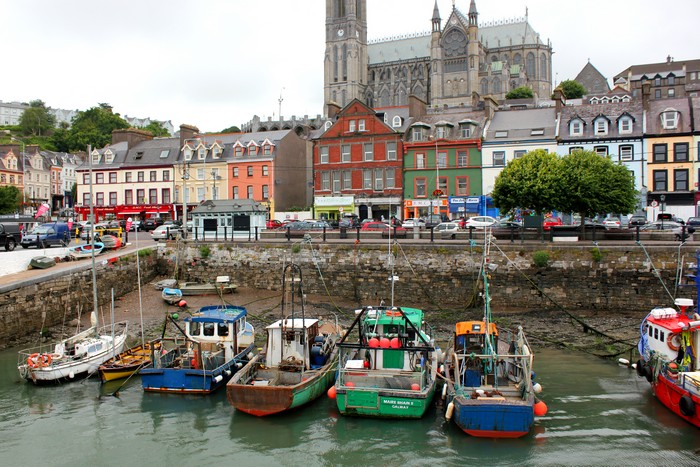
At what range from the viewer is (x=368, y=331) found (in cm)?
1825

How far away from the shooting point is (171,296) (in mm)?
29609

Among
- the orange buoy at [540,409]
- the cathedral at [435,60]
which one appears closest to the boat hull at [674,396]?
the orange buoy at [540,409]

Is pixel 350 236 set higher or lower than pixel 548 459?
higher

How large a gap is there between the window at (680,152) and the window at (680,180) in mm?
877

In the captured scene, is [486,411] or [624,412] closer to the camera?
[486,411]

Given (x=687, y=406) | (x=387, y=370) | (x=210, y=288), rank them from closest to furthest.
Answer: (x=687, y=406) < (x=387, y=370) < (x=210, y=288)

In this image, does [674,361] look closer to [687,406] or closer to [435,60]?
[687,406]

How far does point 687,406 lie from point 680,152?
3802 centimetres

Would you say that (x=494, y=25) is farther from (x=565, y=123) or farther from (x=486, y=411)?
(x=486, y=411)

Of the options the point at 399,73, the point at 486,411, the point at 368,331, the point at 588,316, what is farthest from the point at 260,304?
the point at 399,73

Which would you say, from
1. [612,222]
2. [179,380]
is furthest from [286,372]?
[612,222]

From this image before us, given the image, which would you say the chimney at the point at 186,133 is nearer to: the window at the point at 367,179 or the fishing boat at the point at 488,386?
the window at the point at 367,179

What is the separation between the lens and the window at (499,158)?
50500 mm

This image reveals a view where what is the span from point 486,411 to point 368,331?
5069 millimetres
